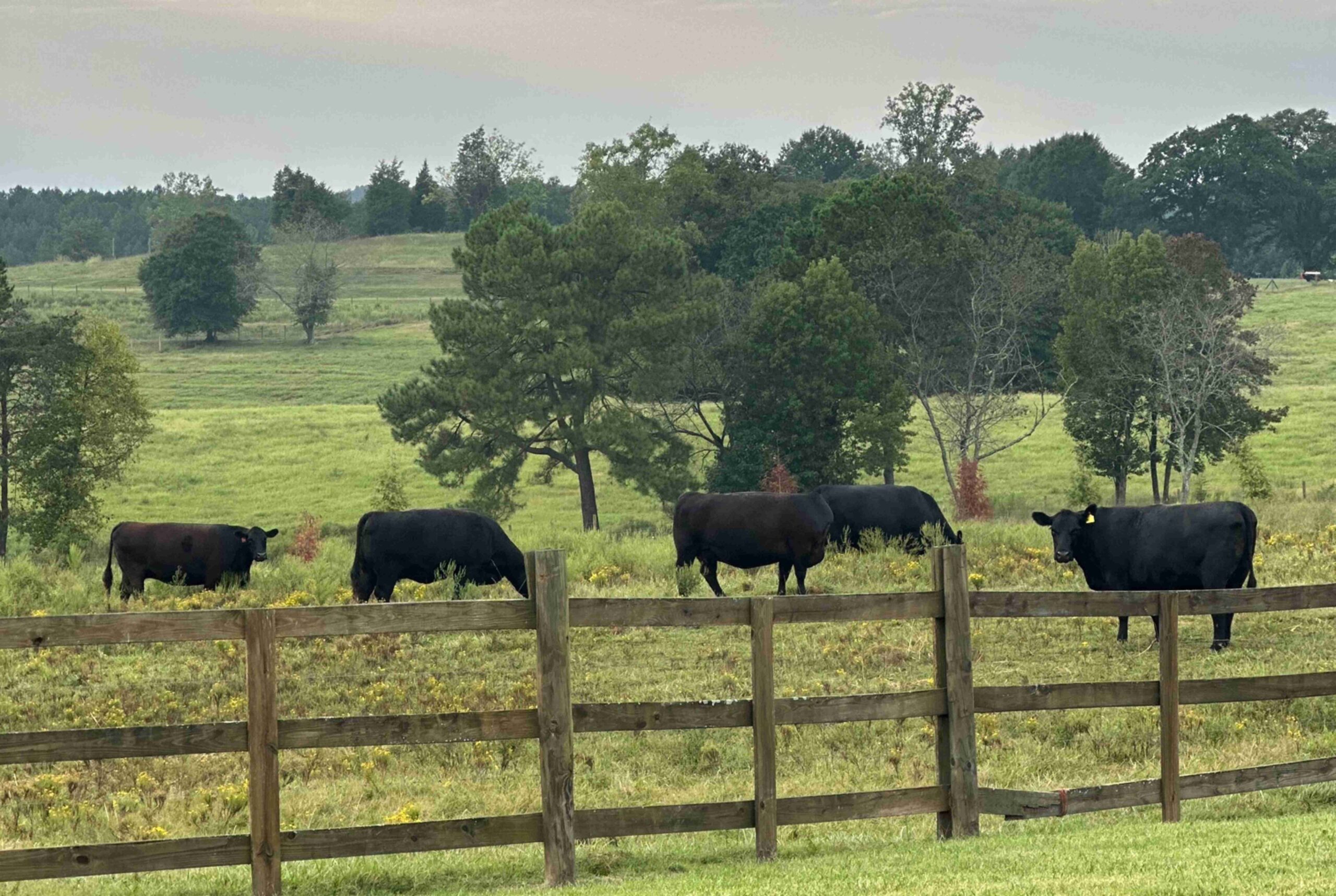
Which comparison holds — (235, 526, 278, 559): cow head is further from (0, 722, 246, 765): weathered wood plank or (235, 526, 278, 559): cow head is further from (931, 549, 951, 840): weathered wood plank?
(0, 722, 246, 765): weathered wood plank

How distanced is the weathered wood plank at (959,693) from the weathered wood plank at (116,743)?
4.05 meters

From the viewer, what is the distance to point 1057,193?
4690 inches

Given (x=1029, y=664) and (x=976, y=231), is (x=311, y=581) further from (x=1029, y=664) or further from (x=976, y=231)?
(x=976, y=231)

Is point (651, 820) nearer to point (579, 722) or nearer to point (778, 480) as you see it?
point (579, 722)

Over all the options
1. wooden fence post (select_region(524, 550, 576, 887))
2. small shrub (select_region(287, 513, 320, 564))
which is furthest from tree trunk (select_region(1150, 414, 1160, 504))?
wooden fence post (select_region(524, 550, 576, 887))

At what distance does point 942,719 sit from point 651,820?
1.98m

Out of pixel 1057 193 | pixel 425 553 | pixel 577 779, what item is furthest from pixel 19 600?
pixel 1057 193

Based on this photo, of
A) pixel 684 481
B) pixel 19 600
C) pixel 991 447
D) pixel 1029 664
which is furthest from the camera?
pixel 991 447

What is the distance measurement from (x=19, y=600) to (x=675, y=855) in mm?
15757

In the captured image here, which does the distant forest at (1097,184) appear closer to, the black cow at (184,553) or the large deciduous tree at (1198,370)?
the large deciduous tree at (1198,370)

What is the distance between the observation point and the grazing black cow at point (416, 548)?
23406 mm

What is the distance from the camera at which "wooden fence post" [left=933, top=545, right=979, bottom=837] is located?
31.4ft

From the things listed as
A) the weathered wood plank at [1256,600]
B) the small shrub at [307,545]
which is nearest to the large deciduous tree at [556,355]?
the small shrub at [307,545]

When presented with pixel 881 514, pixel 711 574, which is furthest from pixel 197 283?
pixel 711 574
